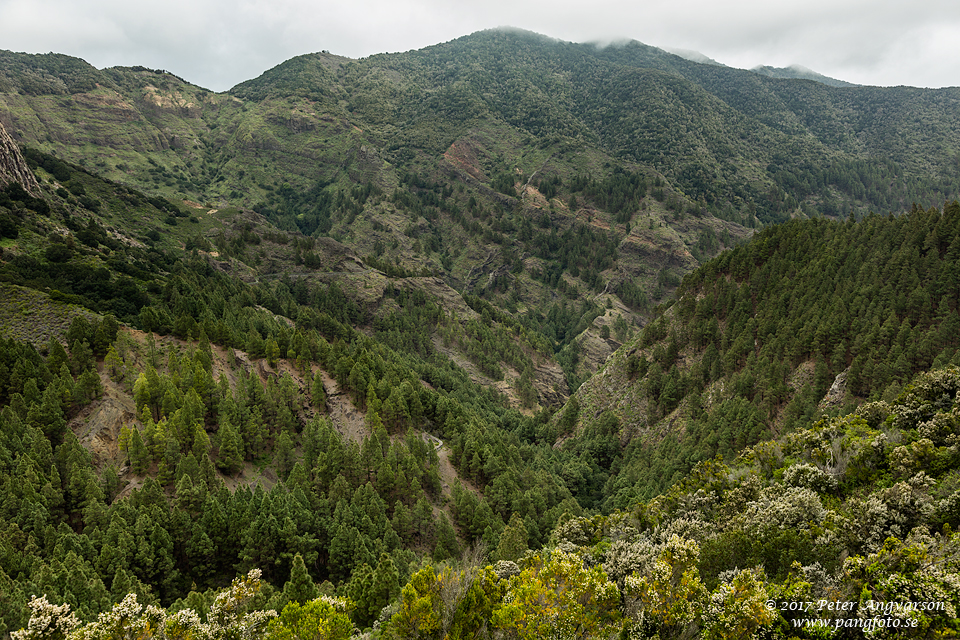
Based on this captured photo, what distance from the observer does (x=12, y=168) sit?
12212 cm

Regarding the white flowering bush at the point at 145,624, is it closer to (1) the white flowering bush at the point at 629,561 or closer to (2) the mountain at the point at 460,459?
(2) the mountain at the point at 460,459

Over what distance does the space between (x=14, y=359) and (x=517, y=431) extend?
109 m

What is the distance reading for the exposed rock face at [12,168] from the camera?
119 meters

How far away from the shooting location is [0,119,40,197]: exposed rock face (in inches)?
4675

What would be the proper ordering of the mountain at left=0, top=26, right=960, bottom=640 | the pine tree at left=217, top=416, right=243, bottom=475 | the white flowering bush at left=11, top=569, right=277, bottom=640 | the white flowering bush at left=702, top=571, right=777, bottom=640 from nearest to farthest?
the white flowering bush at left=11, top=569, right=277, bottom=640 < the white flowering bush at left=702, top=571, right=777, bottom=640 < the mountain at left=0, top=26, right=960, bottom=640 < the pine tree at left=217, top=416, right=243, bottom=475

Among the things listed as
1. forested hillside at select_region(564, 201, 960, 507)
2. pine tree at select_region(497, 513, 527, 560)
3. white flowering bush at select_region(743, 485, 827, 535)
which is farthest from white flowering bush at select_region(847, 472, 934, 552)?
forested hillside at select_region(564, 201, 960, 507)

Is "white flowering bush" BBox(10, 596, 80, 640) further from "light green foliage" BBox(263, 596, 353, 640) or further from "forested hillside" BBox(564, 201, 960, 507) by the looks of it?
"forested hillside" BBox(564, 201, 960, 507)

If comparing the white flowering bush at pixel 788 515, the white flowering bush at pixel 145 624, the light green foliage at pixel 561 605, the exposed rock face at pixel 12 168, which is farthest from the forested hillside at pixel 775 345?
the exposed rock face at pixel 12 168


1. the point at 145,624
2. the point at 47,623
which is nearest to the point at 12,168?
the point at 47,623

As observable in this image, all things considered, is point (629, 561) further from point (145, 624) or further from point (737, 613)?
point (145, 624)

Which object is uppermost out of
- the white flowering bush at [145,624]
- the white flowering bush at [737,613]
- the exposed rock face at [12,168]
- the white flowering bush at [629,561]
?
the exposed rock face at [12,168]

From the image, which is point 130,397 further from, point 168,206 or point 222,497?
point 168,206

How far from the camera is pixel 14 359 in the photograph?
70750 mm

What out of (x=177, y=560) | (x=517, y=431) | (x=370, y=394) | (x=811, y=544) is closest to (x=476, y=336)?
(x=517, y=431)
